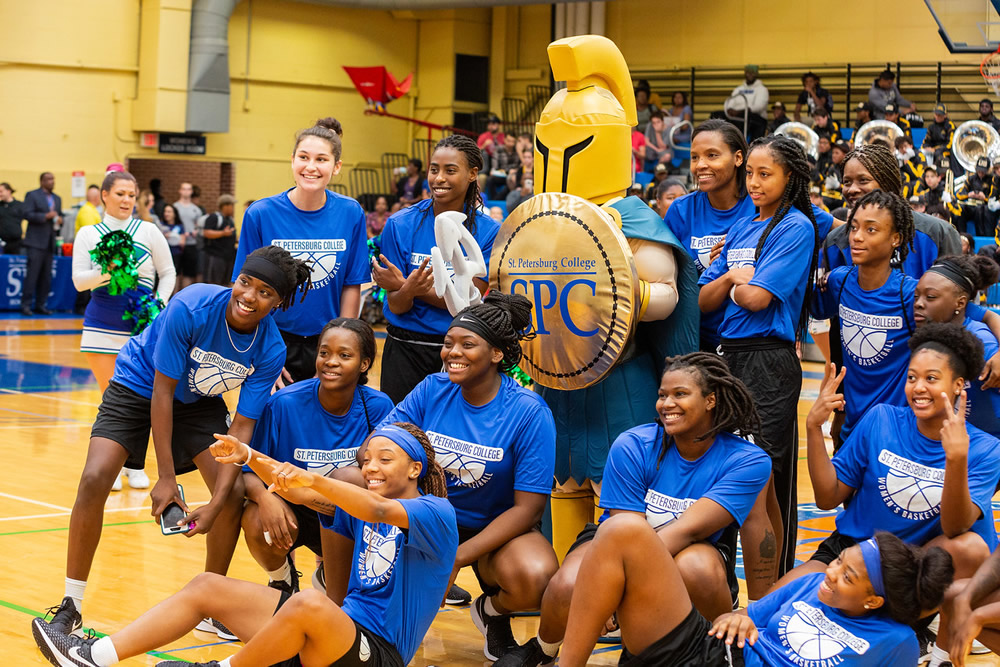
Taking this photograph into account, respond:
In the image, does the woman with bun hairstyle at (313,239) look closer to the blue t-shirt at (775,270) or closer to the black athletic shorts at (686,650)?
the blue t-shirt at (775,270)

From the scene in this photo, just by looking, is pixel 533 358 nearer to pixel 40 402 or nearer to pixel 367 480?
pixel 367 480

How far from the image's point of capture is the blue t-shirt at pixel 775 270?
4484 mm

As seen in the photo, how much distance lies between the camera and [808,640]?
11.8 ft

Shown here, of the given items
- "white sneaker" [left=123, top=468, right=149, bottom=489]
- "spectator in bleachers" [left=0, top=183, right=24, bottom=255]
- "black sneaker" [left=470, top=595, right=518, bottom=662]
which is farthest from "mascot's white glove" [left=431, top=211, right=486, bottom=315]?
"spectator in bleachers" [left=0, top=183, right=24, bottom=255]

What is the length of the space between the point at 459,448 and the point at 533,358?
0.55 m

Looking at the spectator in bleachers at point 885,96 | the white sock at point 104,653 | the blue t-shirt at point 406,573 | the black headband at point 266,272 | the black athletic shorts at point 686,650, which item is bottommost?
the white sock at point 104,653

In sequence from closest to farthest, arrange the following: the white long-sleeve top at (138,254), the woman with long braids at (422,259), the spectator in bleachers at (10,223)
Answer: the woman with long braids at (422,259) < the white long-sleeve top at (138,254) < the spectator in bleachers at (10,223)

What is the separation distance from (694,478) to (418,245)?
1897 mm

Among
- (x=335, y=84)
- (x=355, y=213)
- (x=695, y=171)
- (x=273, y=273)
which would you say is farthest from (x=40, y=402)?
(x=335, y=84)

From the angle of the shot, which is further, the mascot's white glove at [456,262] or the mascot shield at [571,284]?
the mascot's white glove at [456,262]

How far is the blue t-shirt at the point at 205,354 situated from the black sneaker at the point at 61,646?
37.2 inches

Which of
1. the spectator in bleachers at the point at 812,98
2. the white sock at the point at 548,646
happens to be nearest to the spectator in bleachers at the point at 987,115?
the spectator in bleachers at the point at 812,98

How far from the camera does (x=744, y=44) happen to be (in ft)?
72.2

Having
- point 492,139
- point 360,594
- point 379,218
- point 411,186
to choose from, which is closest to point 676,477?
point 360,594
